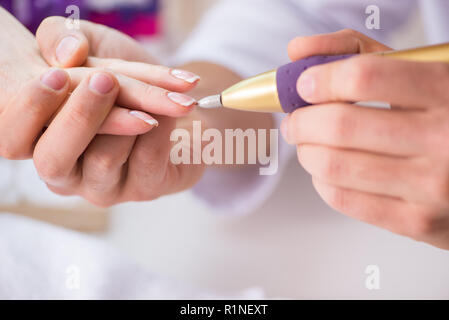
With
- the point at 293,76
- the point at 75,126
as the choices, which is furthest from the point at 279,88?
the point at 75,126

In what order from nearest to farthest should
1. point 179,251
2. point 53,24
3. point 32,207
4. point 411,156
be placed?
1. point 411,156
2. point 53,24
3. point 179,251
4. point 32,207

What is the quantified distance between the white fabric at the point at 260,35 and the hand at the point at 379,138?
0.25m

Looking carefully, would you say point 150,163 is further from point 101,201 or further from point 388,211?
point 388,211

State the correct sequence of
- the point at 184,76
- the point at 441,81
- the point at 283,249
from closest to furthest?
the point at 441,81 → the point at 184,76 → the point at 283,249

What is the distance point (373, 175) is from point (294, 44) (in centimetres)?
8

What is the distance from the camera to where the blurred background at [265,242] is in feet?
1.30

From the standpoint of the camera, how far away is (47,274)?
38 centimetres

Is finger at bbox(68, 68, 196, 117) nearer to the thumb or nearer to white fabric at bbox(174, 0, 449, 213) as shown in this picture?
the thumb

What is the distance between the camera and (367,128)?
0.64 ft

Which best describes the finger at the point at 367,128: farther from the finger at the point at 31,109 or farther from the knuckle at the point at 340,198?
the finger at the point at 31,109

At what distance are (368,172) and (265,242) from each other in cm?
27

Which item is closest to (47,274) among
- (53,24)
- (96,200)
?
(96,200)

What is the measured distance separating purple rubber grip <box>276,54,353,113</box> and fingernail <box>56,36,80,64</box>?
0.16m
